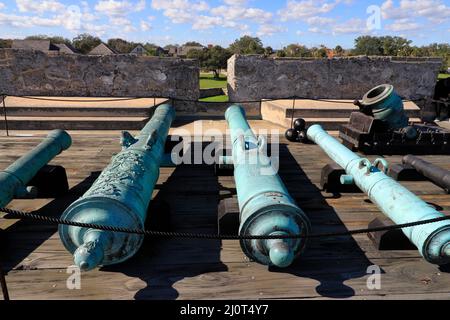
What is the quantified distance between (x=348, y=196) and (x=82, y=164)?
14.6ft

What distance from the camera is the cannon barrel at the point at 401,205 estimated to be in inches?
114

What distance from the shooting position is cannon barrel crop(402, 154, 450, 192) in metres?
5.01

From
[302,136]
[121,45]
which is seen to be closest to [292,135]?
[302,136]

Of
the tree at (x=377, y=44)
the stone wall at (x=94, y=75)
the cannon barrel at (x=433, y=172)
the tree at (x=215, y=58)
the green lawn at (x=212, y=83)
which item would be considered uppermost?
the tree at (x=377, y=44)

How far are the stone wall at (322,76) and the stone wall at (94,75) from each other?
199 cm

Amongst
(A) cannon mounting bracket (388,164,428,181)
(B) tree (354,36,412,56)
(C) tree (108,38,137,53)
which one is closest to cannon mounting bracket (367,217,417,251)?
(A) cannon mounting bracket (388,164,428,181)

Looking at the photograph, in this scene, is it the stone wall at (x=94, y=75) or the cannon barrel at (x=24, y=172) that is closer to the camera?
the cannon barrel at (x=24, y=172)

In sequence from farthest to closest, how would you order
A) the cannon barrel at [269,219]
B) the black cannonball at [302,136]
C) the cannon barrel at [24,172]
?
the black cannonball at [302,136]
the cannon barrel at [24,172]
the cannon barrel at [269,219]

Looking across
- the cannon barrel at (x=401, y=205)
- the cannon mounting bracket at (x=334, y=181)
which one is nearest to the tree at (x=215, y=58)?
the cannon mounting bracket at (x=334, y=181)

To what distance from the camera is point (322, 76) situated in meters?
13.2

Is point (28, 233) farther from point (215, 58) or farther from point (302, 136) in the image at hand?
point (215, 58)

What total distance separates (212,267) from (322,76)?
1140 centimetres

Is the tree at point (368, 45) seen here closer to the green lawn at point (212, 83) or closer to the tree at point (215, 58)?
the tree at point (215, 58)

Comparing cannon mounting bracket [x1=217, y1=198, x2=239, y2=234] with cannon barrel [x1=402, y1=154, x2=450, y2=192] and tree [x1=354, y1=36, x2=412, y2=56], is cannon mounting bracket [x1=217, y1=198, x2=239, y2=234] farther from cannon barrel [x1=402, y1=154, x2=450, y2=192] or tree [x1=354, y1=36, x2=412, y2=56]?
tree [x1=354, y1=36, x2=412, y2=56]
